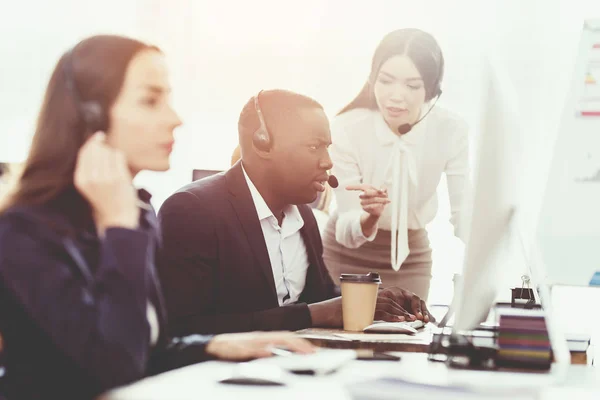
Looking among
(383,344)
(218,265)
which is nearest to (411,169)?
(218,265)

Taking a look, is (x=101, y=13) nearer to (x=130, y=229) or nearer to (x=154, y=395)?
(x=130, y=229)

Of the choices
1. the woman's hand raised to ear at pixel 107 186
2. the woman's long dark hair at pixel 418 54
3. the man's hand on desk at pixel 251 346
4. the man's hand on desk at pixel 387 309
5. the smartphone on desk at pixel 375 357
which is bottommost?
the man's hand on desk at pixel 387 309

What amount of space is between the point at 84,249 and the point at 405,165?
1.74 m

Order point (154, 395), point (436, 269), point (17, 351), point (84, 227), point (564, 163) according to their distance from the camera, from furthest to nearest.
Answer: point (436, 269) → point (564, 163) → point (84, 227) → point (17, 351) → point (154, 395)

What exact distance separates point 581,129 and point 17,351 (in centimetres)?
99

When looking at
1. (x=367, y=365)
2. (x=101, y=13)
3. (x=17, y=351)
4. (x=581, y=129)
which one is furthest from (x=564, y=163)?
(x=101, y=13)

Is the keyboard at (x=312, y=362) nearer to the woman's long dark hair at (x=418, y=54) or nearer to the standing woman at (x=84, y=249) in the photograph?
the standing woman at (x=84, y=249)

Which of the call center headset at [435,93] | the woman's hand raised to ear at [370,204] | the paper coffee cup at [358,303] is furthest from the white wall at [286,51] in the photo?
the paper coffee cup at [358,303]

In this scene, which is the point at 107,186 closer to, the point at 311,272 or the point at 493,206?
the point at 493,206

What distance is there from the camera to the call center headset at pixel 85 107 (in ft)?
3.51

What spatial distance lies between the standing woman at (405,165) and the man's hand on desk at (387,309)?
1.52 feet

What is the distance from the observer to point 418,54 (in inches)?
101

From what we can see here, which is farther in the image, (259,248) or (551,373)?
(259,248)

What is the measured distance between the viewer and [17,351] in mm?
896
